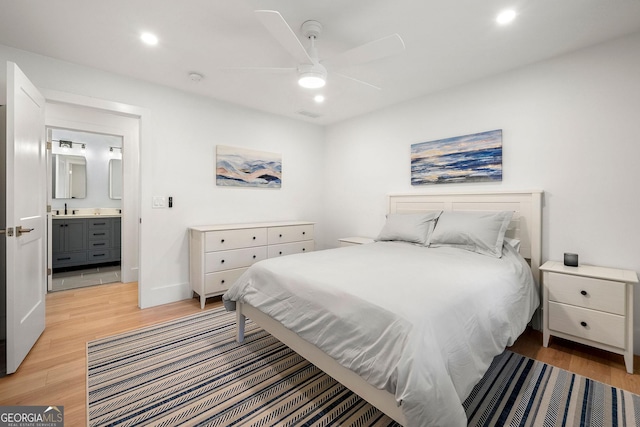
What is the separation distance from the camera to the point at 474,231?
2541 mm

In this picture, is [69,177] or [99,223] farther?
[69,177]

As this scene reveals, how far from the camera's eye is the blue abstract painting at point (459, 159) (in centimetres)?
289

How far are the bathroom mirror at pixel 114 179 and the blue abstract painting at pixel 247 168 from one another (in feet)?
10.8

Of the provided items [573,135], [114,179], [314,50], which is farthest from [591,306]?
[114,179]

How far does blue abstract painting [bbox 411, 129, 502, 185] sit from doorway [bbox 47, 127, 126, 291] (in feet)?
14.2

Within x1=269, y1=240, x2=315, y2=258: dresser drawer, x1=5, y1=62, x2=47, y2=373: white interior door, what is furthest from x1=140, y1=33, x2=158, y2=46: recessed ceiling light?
x1=269, y1=240, x2=315, y2=258: dresser drawer

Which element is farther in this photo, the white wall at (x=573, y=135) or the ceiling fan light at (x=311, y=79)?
the white wall at (x=573, y=135)

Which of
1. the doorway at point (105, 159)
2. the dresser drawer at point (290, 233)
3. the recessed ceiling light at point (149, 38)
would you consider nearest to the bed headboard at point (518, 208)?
the dresser drawer at point (290, 233)

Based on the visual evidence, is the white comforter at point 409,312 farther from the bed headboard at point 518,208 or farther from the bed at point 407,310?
the bed headboard at point 518,208

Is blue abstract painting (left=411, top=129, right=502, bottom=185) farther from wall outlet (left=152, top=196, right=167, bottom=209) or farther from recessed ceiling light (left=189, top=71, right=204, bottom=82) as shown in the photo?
wall outlet (left=152, top=196, right=167, bottom=209)

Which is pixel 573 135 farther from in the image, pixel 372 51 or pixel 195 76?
pixel 195 76

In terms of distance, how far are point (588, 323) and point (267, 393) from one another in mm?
2328

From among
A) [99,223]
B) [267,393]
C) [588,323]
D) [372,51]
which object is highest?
[372,51]

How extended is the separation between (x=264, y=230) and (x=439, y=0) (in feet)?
9.10
